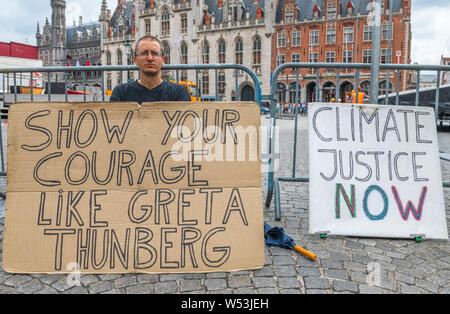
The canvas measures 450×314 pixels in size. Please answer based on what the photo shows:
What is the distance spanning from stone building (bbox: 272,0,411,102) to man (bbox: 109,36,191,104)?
3548 cm

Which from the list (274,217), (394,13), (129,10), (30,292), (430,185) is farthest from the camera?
(129,10)

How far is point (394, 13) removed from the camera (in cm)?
3922

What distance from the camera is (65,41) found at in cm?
7594

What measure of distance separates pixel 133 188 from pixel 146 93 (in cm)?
114

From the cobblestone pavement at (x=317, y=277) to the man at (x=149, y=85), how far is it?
5.14 ft

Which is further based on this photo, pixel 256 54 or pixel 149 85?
pixel 256 54

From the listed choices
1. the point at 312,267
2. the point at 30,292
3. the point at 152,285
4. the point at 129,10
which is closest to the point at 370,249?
the point at 312,267

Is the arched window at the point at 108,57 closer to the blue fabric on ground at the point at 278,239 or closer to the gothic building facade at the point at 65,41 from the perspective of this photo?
the gothic building facade at the point at 65,41

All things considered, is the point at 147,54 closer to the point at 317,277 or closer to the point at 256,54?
the point at 317,277

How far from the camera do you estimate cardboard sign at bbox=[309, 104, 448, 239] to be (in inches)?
116

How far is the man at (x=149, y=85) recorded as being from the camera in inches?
124

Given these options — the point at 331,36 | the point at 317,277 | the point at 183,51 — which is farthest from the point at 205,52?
the point at 317,277

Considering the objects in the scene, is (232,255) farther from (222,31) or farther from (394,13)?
(222,31)
